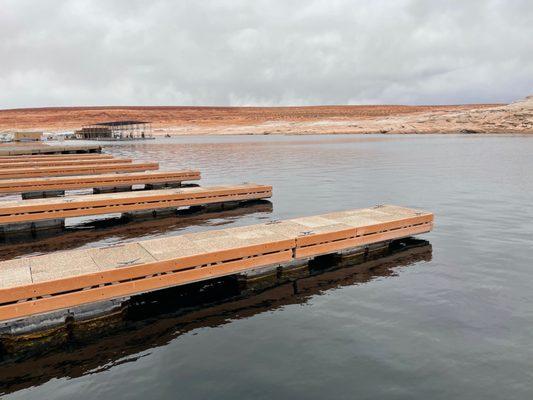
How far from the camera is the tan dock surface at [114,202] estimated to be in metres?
20.4

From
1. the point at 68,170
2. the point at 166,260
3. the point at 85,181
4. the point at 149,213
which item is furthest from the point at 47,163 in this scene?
the point at 166,260

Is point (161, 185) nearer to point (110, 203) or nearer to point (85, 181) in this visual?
point (85, 181)

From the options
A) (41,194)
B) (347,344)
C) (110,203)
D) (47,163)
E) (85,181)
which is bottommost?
(347,344)

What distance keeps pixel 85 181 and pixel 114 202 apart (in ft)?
28.4

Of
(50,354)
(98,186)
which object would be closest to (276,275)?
(50,354)

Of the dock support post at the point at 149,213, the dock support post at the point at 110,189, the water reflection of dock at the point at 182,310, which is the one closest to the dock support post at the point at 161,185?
the dock support post at the point at 110,189

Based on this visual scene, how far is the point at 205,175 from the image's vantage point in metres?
42.1

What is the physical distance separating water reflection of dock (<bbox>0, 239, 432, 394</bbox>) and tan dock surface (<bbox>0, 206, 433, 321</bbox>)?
775 millimetres

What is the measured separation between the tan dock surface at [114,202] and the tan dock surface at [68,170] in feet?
40.3

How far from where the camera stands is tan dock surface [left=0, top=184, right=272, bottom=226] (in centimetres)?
2041

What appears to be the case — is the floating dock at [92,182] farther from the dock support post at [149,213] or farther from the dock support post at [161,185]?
the dock support post at [149,213]

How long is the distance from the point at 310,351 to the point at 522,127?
130871 millimetres

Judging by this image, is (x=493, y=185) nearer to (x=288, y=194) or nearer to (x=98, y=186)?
(x=288, y=194)

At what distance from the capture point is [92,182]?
2978 cm
